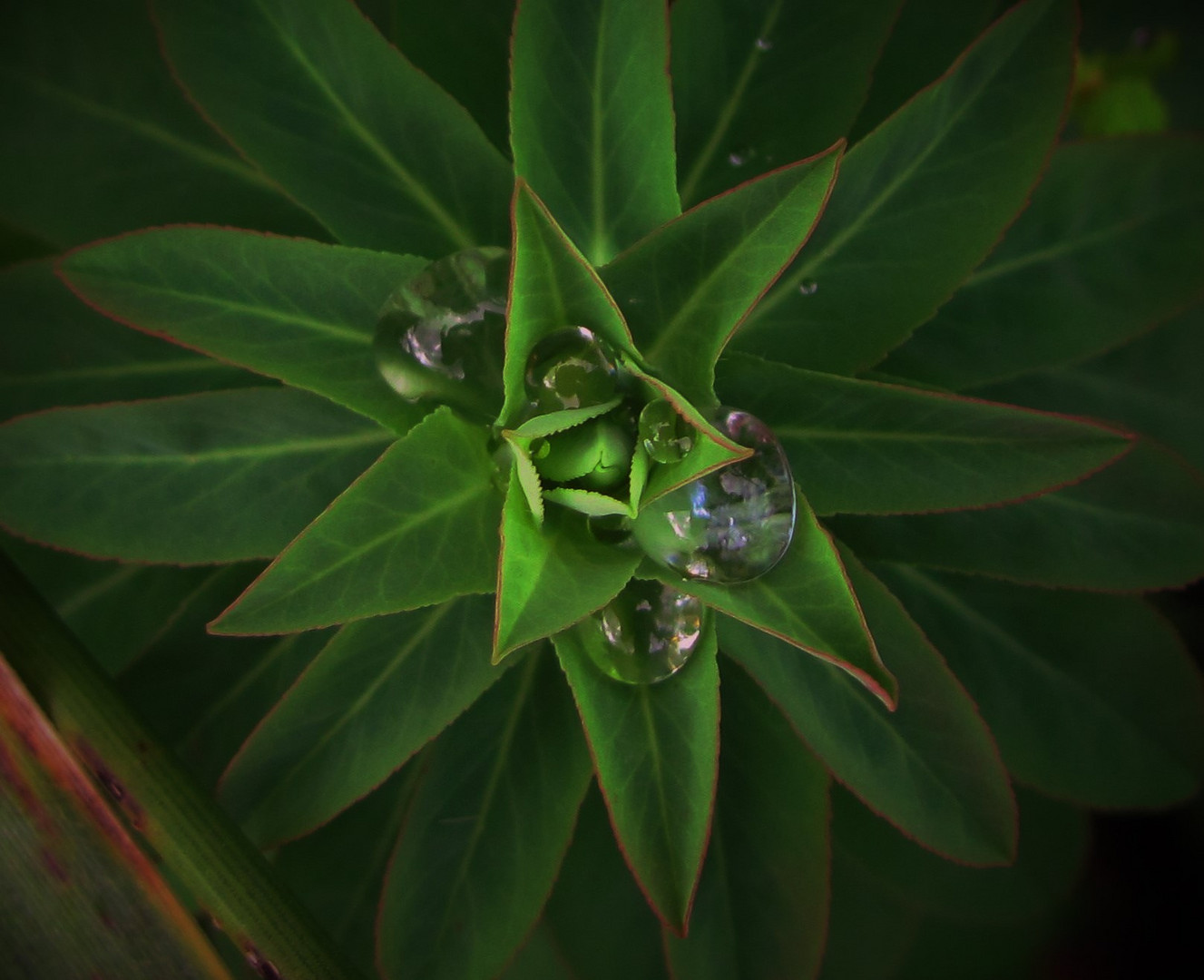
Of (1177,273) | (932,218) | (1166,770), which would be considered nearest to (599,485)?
(932,218)

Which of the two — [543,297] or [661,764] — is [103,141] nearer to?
[543,297]

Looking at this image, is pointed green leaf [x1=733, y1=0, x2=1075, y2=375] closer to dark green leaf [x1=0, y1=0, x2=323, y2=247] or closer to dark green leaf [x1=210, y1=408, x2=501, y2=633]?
dark green leaf [x1=210, y1=408, x2=501, y2=633]

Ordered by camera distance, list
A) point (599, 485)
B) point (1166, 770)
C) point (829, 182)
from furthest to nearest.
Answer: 1. point (1166, 770)
2. point (599, 485)
3. point (829, 182)

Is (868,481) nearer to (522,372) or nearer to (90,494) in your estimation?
(522,372)

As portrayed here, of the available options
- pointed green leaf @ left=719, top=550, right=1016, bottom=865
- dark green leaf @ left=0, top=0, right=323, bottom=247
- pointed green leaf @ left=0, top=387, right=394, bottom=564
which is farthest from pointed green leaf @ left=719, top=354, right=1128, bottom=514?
dark green leaf @ left=0, top=0, right=323, bottom=247

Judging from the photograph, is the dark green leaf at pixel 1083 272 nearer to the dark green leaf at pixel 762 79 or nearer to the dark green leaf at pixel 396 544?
the dark green leaf at pixel 762 79

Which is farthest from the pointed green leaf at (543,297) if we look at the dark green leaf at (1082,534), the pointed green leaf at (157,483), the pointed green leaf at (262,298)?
the dark green leaf at (1082,534)
